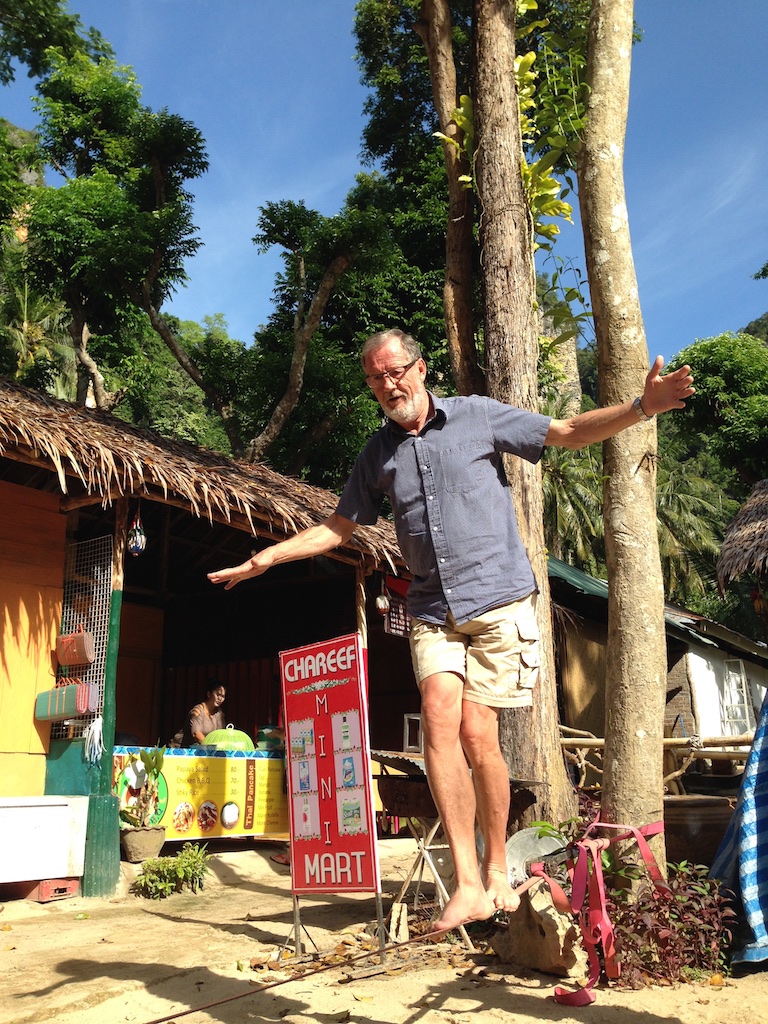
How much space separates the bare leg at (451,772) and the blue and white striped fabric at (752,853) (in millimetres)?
1666

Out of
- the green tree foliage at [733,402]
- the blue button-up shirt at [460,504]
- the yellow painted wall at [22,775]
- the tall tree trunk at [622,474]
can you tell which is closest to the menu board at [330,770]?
the tall tree trunk at [622,474]

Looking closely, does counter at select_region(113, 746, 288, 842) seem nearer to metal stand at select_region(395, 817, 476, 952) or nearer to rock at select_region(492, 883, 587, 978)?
metal stand at select_region(395, 817, 476, 952)

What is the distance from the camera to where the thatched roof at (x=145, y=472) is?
20.1 ft

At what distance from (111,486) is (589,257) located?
3946mm

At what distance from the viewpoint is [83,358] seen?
1588 cm

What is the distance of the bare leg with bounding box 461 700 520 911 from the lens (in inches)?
106

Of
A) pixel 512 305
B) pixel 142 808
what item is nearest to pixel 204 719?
pixel 142 808

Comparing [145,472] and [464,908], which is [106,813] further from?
[464,908]

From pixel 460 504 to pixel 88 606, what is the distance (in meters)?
5.02

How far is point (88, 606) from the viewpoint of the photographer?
711 cm

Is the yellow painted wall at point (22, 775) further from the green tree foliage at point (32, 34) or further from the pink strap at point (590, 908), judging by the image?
the green tree foliage at point (32, 34)

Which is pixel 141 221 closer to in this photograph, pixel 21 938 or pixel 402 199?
pixel 402 199

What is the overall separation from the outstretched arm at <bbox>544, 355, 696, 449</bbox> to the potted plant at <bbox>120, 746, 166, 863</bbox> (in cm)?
519

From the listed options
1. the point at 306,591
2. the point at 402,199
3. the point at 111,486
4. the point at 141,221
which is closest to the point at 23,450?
the point at 111,486
